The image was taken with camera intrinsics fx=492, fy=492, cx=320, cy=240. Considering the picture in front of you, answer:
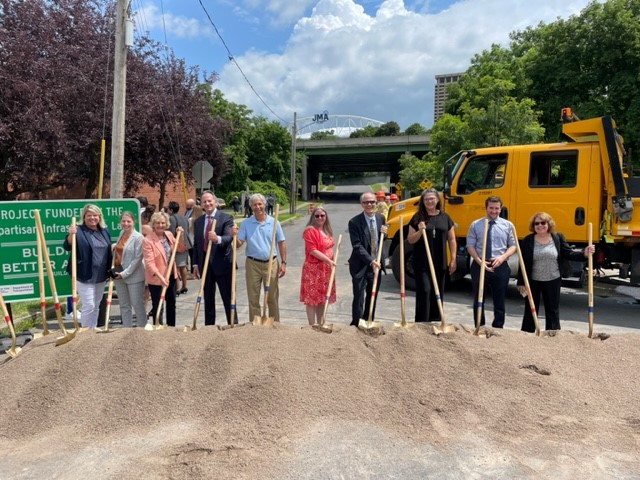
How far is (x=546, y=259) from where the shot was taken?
5254mm

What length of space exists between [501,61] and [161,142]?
70.3 ft

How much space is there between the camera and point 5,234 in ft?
19.3

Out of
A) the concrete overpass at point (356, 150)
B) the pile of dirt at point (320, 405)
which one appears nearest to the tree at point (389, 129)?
the concrete overpass at point (356, 150)

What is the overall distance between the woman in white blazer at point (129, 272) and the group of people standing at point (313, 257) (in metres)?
0.01

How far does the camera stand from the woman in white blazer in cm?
556

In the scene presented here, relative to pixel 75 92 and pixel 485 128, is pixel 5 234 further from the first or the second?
pixel 485 128

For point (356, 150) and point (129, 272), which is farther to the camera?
point (356, 150)

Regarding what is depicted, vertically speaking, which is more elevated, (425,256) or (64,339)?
(425,256)

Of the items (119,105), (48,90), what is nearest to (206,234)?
(119,105)

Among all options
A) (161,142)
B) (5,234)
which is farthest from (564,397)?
(161,142)

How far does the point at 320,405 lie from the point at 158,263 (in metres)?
2.88

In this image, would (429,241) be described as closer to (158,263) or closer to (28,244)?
(158,263)

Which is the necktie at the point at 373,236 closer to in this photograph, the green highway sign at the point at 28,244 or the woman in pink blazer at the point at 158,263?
the woman in pink blazer at the point at 158,263

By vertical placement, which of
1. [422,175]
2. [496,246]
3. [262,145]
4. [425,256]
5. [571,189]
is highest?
[262,145]
